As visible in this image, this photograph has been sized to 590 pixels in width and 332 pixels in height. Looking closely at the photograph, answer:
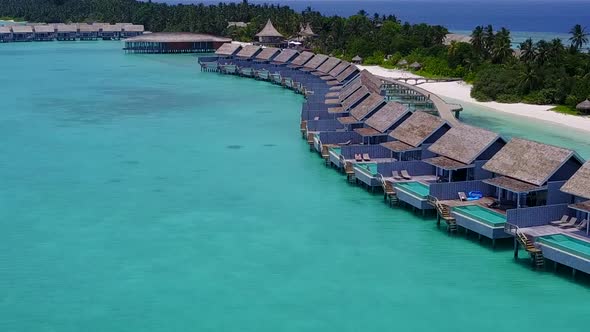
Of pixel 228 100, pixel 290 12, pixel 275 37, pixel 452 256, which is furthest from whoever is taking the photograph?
pixel 290 12

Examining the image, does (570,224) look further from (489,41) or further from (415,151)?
(489,41)

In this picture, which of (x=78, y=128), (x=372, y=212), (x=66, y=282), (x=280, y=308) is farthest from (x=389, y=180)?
(x=78, y=128)

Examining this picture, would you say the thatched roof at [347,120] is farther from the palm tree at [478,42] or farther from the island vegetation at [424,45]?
the palm tree at [478,42]

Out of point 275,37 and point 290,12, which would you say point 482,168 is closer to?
point 275,37

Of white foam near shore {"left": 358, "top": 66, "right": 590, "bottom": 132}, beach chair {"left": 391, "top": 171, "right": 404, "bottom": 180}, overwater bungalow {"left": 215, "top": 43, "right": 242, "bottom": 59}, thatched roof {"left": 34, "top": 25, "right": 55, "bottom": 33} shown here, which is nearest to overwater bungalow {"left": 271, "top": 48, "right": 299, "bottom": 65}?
overwater bungalow {"left": 215, "top": 43, "right": 242, "bottom": 59}

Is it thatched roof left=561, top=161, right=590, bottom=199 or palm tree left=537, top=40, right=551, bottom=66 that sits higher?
palm tree left=537, top=40, right=551, bottom=66

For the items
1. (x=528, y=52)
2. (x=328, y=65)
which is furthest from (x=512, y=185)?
(x=328, y=65)

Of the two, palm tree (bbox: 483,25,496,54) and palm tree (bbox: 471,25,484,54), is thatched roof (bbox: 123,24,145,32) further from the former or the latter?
palm tree (bbox: 483,25,496,54)

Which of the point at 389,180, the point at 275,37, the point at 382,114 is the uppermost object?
the point at 275,37
